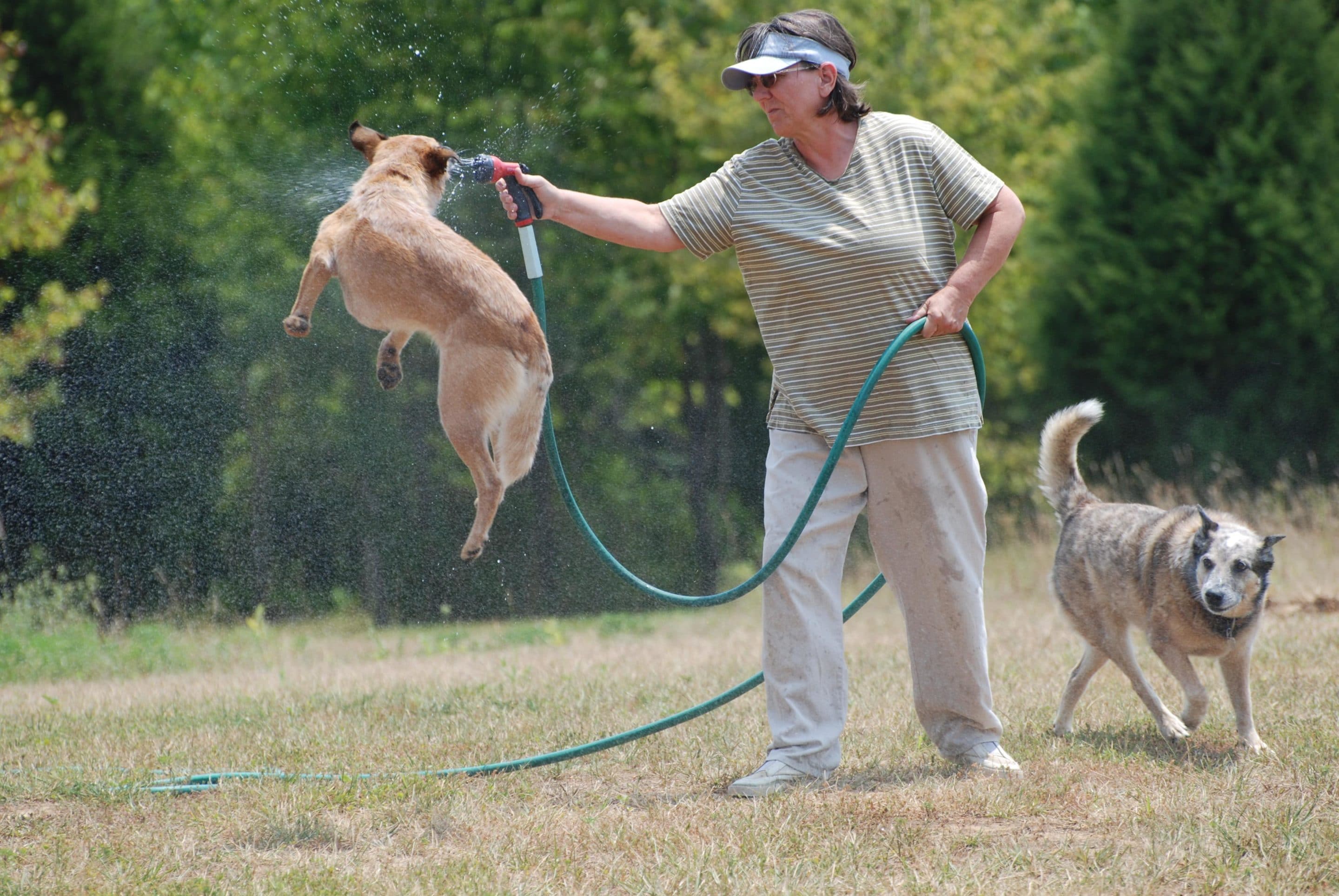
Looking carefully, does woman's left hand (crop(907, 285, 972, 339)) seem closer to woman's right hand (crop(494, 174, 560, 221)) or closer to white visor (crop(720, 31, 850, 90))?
white visor (crop(720, 31, 850, 90))

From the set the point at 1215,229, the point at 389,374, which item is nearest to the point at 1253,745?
the point at 389,374

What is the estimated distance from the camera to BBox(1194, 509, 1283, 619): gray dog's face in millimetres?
4055

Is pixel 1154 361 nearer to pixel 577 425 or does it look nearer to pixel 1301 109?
pixel 1301 109

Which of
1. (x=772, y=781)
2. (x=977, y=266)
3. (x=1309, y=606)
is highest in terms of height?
(x=977, y=266)

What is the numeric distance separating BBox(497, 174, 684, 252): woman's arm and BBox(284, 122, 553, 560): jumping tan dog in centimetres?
24

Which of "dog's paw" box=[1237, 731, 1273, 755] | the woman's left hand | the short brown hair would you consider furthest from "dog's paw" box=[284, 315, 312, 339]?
"dog's paw" box=[1237, 731, 1273, 755]

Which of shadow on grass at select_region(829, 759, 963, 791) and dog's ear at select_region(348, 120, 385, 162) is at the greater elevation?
dog's ear at select_region(348, 120, 385, 162)

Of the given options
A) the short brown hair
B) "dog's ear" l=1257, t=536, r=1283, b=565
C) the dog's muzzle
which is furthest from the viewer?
"dog's ear" l=1257, t=536, r=1283, b=565

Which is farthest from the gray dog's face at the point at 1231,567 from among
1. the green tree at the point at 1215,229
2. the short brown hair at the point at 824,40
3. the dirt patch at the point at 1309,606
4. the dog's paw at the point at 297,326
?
the green tree at the point at 1215,229

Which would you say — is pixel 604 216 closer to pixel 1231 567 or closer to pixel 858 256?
pixel 858 256

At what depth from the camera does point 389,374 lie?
370cm

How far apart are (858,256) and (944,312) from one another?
29 centimetres

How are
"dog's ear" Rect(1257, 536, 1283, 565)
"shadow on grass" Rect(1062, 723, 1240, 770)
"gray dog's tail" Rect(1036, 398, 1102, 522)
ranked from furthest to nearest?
"gray dog's tail" Rect(1036, 398, 1102, 522) < "dog's ear" Rect(1257, 536, 1283, 565) < "shadow on grass" Rect(1062, 723, 1240, 770)

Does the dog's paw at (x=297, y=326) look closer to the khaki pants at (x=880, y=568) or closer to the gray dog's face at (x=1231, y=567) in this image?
the khaki pants at (x=880, y=568)
